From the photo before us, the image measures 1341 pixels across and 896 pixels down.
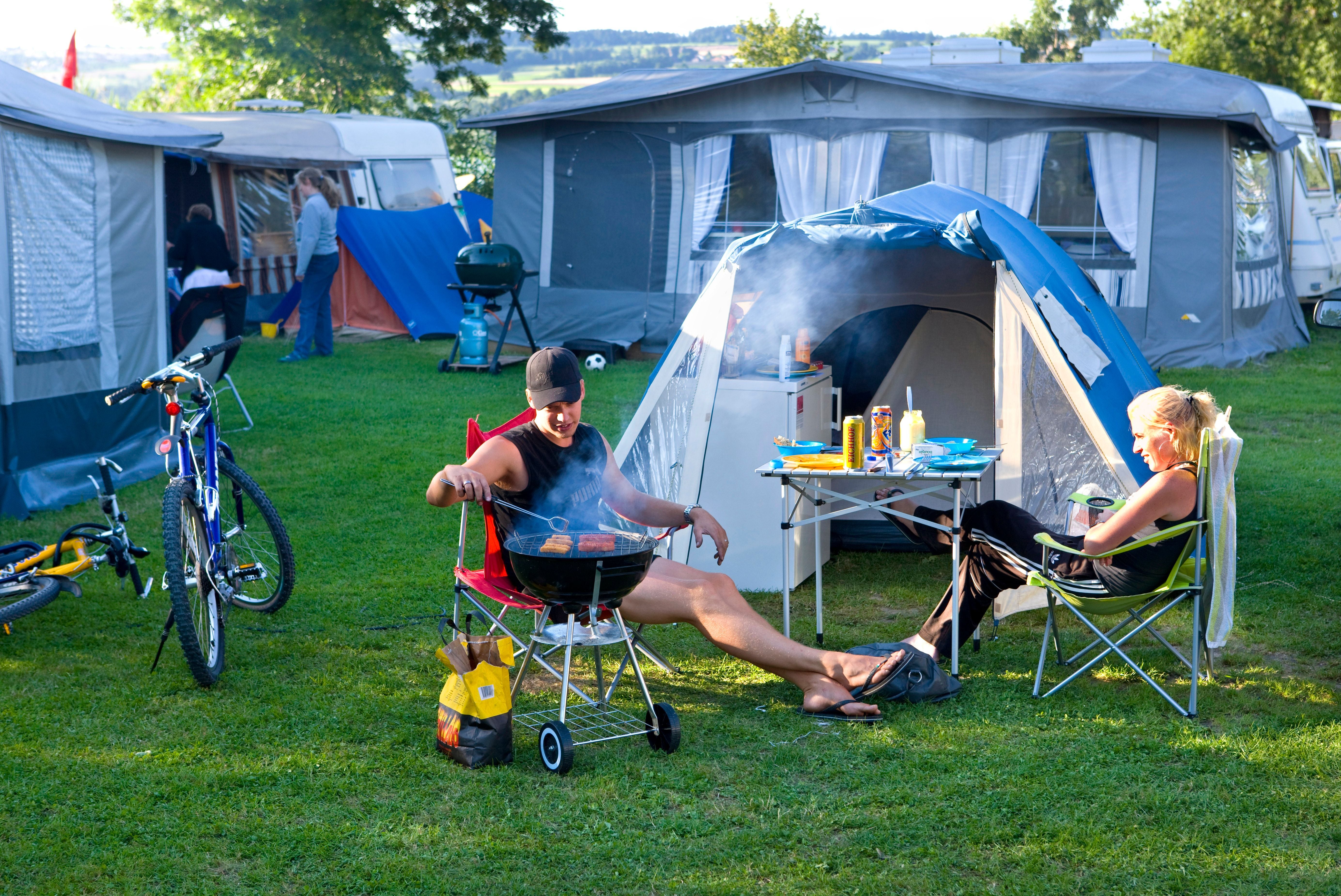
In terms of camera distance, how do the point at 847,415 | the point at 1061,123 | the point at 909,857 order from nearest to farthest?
the point at 909,857 → the point at 847,415 → the point at 1061,123

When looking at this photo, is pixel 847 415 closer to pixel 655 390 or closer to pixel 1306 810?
pixel 655 390

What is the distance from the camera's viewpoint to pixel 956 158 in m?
10.8

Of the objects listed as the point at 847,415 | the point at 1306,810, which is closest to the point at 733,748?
the point at 1306,810

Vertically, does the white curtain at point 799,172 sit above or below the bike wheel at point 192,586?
above

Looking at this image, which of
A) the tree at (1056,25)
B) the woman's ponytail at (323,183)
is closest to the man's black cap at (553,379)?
the woman's ponytail at (323,183)

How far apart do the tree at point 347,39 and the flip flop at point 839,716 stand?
897 inches

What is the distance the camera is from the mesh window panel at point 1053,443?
→ 4754 mm

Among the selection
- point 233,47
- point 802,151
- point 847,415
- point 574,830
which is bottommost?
point 574,830

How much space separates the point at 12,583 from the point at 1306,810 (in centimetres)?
421

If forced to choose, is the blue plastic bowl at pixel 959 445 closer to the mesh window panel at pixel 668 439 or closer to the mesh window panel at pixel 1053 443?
the mesh window panel at pixel 1053 443

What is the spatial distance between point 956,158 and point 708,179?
2240 millimetres

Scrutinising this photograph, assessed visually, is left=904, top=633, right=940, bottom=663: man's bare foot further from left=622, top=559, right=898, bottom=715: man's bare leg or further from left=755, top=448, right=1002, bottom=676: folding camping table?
left=622, top=559, right=898, bottom=715: man's bare leg

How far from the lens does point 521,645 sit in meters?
3.83

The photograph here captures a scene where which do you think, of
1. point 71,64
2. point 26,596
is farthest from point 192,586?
point 71,64
